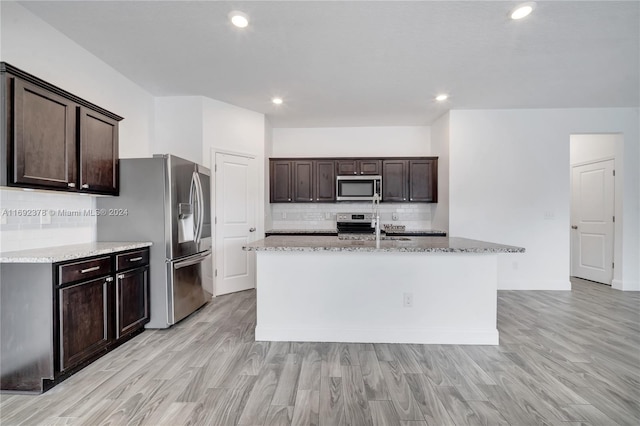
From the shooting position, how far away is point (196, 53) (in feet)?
9.46

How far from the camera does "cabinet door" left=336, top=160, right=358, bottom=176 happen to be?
197 inches

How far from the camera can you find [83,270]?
217cm

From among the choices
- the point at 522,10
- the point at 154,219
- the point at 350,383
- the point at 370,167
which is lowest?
the point at 350,383

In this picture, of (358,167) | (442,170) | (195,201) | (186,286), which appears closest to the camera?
(186,286)

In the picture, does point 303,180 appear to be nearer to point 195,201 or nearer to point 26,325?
point 195,201

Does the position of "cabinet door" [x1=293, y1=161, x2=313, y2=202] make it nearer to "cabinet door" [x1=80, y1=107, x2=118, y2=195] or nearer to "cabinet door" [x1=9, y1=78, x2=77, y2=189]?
"cabinet door" [x1=80, y1=107, x2=118, y2=195]

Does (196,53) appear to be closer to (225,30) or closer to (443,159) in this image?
(225,30)

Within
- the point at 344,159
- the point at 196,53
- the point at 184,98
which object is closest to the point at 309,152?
the point at 344,159

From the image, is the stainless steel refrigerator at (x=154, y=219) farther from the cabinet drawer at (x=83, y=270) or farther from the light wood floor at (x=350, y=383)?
the cabinet drawer at (x=83, y=270)

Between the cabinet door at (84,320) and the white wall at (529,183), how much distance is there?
14.7 ft

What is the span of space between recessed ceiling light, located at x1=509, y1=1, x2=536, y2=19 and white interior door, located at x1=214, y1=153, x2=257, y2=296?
11.8ft

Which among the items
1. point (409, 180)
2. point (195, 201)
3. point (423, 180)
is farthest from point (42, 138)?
point (423, 180)

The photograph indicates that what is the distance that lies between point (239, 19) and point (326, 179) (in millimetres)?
2994

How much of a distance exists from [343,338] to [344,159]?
319cm
